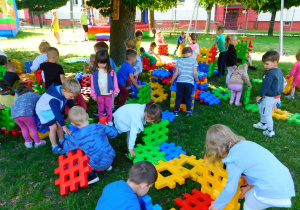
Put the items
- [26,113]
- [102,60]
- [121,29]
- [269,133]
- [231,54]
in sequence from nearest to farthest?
1. [26,113]
2. [102,60]
3. [269,133]
4. [231,54]
5. [121,29]

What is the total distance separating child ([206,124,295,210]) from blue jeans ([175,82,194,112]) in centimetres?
300

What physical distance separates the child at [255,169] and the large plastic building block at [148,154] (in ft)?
4.98

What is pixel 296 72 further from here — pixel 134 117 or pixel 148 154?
pixel 134 117

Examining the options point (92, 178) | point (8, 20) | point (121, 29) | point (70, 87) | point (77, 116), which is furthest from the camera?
point (8, 20)

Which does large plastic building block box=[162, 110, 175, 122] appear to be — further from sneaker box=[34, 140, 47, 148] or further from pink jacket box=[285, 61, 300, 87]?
pink jacket box=[285, 61, 300, 87]

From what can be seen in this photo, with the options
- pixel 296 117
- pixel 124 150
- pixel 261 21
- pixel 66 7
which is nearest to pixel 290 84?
pixel 296 117

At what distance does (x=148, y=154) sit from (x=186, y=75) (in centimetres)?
219

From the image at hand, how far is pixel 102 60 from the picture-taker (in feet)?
14.0

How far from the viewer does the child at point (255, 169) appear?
2148 mm

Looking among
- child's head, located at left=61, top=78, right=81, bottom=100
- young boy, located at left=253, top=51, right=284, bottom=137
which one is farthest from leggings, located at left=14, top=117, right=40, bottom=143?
young boy, located at left=253, top=51, right=284, bottom=137

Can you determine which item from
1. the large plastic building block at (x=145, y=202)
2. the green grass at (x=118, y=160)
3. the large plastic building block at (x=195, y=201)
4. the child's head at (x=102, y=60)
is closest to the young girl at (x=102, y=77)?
the child's head at (x=102, y=60)

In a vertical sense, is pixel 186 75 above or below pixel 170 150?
above

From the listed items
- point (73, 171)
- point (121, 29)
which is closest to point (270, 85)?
point (73, 171)

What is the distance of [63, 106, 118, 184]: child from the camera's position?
124 inches
